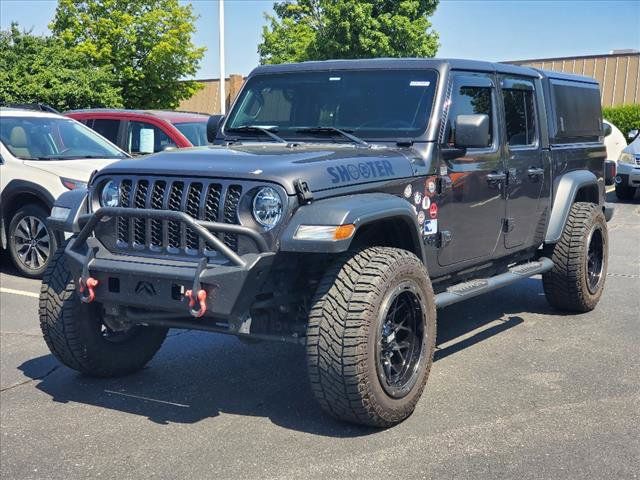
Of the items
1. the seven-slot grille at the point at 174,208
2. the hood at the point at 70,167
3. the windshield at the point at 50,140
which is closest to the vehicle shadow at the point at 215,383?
the seven-slot grille at the point at 174,208

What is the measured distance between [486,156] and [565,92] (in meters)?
1.82

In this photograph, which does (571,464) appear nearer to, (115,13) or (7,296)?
(7,296)

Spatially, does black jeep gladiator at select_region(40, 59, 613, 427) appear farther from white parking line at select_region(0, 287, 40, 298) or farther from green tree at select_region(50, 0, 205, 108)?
green tree at select_region(50, 0, 205, 108)

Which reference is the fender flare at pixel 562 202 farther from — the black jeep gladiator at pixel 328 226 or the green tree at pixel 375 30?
the green tree at pixel 375 30

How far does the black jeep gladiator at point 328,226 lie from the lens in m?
4.04

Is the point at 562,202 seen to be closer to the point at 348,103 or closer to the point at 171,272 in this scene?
the point at 348,103

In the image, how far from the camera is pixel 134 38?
80.1ft

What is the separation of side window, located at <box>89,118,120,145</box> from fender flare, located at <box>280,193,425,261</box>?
7336 mm

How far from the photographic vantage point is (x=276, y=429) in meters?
4.36

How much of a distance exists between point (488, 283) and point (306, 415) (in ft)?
5.67

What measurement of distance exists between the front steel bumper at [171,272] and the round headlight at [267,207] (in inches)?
4.0

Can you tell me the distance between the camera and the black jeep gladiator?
159 inches

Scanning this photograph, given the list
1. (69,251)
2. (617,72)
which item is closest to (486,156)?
(69,251)

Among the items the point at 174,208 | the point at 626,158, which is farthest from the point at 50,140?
the point at 626,158
